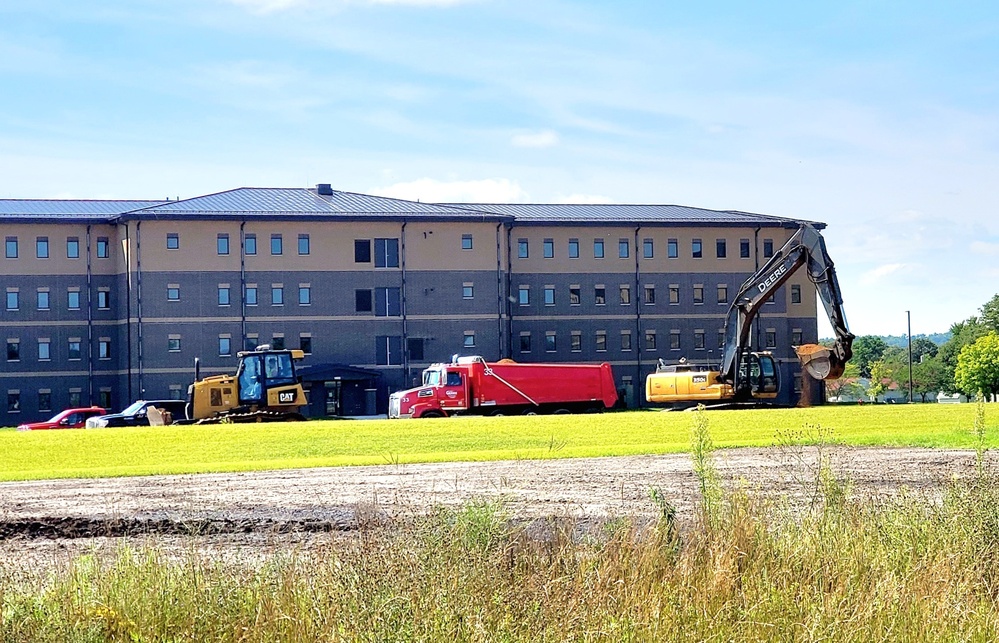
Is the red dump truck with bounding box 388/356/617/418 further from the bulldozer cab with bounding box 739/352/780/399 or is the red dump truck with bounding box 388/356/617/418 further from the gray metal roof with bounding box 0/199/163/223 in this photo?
the gray metal roof with bounding box 0/199/163/223

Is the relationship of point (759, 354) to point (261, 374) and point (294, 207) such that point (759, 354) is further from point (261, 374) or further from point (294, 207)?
point (294, 207)

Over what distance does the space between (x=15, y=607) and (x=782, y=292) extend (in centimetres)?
8054

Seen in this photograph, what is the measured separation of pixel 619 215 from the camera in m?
85.7

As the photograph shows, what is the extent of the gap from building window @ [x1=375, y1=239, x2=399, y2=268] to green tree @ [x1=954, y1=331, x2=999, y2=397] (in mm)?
77051

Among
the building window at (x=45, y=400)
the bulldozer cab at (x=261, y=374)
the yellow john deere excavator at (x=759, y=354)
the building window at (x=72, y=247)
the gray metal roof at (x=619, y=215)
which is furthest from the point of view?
the gray metal roof at (x=619, y=215)

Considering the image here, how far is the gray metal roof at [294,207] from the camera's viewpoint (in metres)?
74.1

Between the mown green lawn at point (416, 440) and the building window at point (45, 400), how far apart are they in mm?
42428

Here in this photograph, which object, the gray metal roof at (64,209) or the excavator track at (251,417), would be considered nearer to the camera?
the excavator track at (251,417)

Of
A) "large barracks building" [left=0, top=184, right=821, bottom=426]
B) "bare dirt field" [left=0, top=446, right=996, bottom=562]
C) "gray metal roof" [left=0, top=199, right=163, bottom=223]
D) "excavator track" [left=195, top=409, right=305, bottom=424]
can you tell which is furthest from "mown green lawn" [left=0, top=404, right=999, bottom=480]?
"gray metal roof" [left=0, top=199, right=163, bottom=223]

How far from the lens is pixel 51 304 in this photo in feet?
249

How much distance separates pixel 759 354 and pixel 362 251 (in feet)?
99.0

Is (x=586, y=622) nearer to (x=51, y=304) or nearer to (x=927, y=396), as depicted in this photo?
(x=51, y=304)

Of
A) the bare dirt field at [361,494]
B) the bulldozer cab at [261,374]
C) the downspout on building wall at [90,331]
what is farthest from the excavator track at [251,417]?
the downspout on building wall at [90,331]

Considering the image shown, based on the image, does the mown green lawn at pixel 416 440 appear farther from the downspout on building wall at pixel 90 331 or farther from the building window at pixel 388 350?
the downspout on building wall at pixel 90 331
